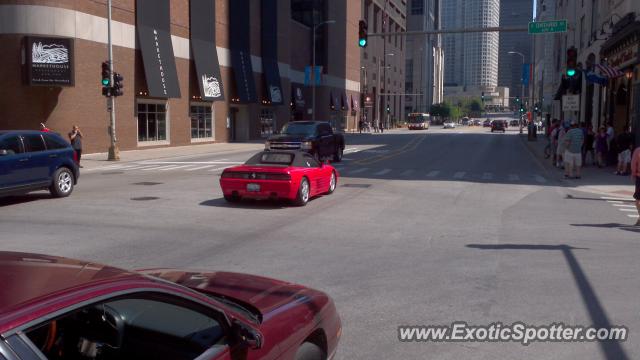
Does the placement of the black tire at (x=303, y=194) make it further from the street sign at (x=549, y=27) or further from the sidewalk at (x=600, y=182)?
the street sign at (x=549, y=27)

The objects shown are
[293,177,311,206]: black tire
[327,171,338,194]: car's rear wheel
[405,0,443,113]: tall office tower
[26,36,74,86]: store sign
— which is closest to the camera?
[293,177,311,206]: black tire

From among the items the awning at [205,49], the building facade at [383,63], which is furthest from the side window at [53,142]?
the building facade at [383,63]

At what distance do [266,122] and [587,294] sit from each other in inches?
2030

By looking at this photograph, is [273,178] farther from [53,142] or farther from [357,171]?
[357,171]

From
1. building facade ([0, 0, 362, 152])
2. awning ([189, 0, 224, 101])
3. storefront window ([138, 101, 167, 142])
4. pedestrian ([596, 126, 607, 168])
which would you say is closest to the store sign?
building facade ([0, 0, 362, 152])

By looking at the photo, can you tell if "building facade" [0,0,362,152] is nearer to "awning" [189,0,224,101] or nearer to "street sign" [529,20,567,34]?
"awning" [189,0,224,101]

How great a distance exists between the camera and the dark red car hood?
3932 mm

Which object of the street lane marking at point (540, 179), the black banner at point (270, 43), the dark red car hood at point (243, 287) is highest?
the black banner at point (270, 43)

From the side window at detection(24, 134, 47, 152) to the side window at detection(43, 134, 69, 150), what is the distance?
7.7 inches

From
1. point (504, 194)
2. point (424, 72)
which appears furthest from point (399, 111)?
point (504, 194)

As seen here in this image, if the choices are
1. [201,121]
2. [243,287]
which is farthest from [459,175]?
[201,121]

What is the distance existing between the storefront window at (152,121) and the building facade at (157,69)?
7cm

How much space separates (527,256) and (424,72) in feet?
552

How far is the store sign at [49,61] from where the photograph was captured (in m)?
29.4
